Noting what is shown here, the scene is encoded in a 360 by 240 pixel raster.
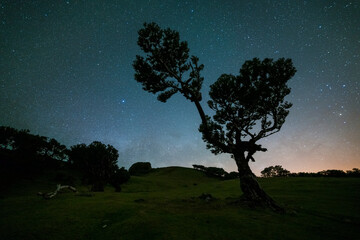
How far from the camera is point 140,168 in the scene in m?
130

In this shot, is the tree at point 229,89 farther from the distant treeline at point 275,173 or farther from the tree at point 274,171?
the tree at point 274,171

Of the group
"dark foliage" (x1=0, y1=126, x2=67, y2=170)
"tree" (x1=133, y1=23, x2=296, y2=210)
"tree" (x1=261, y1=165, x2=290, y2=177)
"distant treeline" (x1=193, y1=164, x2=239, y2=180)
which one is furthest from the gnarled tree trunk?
"tree" (x1=261, y1=165, x2=290, y2=177)

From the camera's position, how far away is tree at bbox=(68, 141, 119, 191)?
47.2m

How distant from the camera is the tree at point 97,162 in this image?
155ft

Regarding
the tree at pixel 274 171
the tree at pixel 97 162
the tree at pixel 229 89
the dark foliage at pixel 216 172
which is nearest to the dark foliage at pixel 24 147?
the tree at pixel 97 162

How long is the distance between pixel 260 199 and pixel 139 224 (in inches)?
519

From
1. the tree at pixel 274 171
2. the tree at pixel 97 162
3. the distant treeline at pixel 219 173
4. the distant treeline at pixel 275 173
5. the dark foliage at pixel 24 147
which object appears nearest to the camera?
the tree at pixel 97 162

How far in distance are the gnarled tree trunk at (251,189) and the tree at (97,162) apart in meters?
39.7

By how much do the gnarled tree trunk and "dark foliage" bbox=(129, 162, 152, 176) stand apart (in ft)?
375

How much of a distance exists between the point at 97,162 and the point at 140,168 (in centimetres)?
8443

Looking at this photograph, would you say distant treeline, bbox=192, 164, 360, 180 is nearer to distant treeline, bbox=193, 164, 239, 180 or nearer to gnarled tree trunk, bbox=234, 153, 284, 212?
distant treeline, bbox=193, 164, 239, 180

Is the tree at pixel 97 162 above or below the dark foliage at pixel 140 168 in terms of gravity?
below

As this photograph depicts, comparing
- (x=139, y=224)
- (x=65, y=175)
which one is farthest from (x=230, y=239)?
(x=65, y=175)

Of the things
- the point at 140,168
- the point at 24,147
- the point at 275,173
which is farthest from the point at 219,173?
the point at 24,147
